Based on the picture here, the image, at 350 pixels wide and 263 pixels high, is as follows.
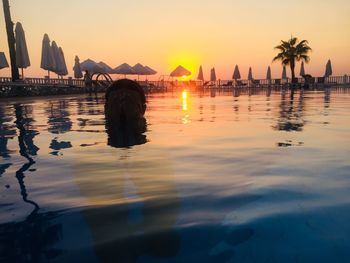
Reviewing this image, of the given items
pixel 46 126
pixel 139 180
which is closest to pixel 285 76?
pixel 46 126

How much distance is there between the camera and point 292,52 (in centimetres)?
4109

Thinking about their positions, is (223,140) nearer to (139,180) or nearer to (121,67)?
(139,180)

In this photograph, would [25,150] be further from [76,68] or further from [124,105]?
[76,68]

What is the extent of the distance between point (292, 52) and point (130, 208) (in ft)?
140

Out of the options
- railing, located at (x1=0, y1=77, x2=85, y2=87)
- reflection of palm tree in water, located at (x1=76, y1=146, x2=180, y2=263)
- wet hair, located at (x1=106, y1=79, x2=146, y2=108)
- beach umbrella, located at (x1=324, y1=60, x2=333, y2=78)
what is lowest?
reflection of palm tree in water, located at (x1=76, y1=146, x2=180, y2=263)

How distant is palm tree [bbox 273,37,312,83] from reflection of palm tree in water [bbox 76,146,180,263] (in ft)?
135

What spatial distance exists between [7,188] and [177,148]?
2315 millimetres

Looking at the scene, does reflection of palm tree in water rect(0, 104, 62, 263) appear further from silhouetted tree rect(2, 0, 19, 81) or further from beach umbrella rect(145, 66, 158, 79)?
beach umbrella rect(145, 66, 158, 79)

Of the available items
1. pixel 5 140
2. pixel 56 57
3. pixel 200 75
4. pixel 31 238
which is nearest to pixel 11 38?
pixel 56 57

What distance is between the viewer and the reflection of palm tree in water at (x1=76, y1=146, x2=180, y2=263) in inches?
68.7

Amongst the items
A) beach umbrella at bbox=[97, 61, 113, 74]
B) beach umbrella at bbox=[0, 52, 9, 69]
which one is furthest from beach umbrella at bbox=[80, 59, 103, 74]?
beach umbrella at bbox=[0, 52, 9, 69]

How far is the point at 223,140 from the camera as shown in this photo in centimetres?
526


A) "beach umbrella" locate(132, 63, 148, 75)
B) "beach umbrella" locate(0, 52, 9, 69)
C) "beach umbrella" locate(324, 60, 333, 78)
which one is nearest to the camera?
"beach umbrella" locate(0, 52, 9, 69)

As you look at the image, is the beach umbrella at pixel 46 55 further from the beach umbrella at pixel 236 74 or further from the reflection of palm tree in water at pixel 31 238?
the beach umbrella at pixel 236 74
